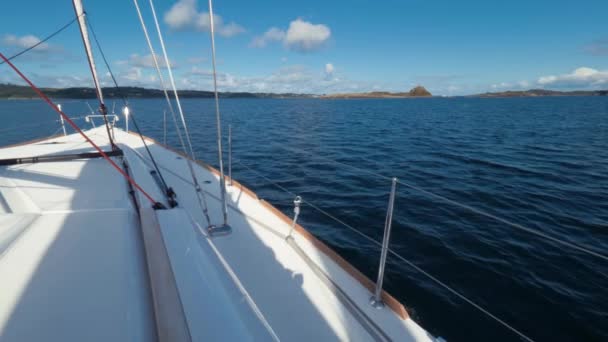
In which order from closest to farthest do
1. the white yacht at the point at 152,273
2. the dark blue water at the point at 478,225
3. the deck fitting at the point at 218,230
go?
the white yacht at the point at 152,273, the deck fitting at the point at 218,230, the dark blue water at the point at 478,225

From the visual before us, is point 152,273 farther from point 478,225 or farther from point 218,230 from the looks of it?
point 478,225

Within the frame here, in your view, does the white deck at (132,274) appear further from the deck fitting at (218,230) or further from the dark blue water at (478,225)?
the dark blue water at (478,225)

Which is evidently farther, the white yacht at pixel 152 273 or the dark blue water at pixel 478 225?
the dark blue water at pixel 478 225

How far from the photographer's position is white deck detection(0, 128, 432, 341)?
1.11 metres

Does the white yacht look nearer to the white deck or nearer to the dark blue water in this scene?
the white deck

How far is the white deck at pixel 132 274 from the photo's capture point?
111 cm

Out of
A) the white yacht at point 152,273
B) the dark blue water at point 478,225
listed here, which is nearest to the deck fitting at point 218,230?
the white yacht at point 152,273

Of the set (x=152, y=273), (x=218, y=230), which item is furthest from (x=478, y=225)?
(x=152, y=273)

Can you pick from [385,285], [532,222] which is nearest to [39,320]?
[385,285]

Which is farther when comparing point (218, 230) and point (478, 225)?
point (478, 225)

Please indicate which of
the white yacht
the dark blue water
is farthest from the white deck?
the dark blue water

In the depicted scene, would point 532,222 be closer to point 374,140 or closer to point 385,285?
point 385,285

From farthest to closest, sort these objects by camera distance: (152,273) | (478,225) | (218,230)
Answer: (478,225), (218,230), (152,273)

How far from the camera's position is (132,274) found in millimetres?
1419
